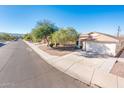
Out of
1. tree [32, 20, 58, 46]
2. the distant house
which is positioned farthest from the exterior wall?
tree [32, 20, 58, 46]

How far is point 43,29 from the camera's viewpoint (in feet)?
67.0

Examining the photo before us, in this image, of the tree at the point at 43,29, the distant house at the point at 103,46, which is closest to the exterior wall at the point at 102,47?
the distant house at the point at 103,46

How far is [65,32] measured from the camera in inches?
663

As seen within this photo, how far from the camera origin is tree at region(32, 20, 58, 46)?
20280 millimetres

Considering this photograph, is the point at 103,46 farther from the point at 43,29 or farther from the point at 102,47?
the point at 43,29

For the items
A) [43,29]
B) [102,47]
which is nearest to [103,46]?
[102,47]

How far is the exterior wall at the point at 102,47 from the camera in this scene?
45.6 ft

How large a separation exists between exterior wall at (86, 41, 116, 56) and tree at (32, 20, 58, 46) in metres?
8.57

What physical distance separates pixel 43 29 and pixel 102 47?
11.8m

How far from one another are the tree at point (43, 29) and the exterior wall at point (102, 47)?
8572 millimetres
